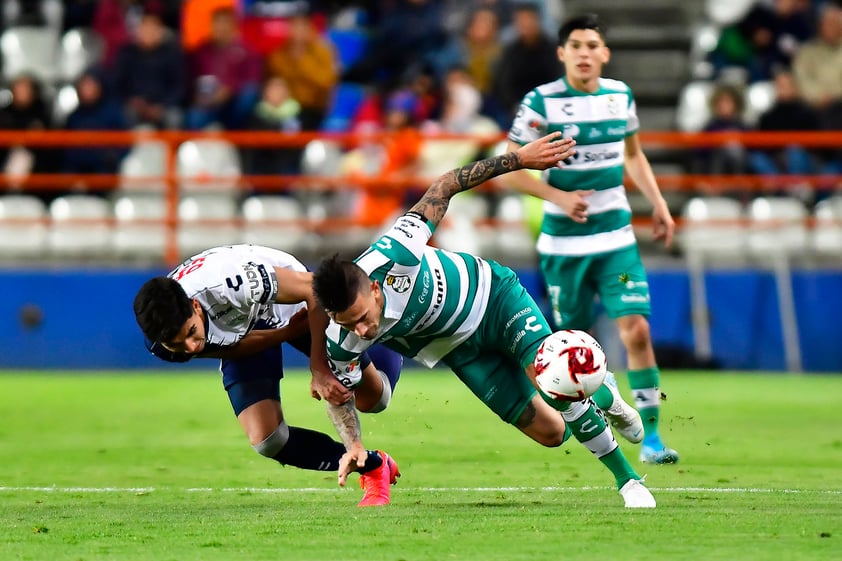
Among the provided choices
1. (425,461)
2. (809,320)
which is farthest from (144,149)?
(425,461)

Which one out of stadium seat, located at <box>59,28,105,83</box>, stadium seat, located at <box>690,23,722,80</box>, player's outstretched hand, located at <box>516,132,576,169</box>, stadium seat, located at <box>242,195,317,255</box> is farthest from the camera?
stadium seat, located at <box>690,23,722,80</box>

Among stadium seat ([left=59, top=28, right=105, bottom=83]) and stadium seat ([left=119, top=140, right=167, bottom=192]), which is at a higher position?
stadium seat ([left=59, top=28, right=105, bottom=83])

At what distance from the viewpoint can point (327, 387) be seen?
702 centimetres

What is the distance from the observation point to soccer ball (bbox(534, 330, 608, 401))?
686cm

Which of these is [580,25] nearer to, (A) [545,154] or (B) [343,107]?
(A) [545,154]

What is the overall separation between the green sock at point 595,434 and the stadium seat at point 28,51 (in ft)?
45.4

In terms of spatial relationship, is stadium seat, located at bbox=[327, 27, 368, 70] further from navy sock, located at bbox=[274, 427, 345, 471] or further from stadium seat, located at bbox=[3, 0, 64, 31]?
navy sock, located at bbox=[274, 427, 345, 471]

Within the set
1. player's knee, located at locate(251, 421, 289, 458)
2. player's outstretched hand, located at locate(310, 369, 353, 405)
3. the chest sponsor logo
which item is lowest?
player's knee, located at locate(251, 421, 289, 458)

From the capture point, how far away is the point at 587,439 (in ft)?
23.4

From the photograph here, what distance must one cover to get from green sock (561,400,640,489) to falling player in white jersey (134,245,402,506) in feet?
3.19

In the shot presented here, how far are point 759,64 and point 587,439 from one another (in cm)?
1301

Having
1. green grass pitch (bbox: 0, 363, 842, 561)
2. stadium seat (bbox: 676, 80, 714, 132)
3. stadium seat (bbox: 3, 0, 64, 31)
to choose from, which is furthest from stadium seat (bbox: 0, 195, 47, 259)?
stadium seat (bbox: 676, 80, 714, 132)

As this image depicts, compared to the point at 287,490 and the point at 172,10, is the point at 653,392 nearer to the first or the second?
the point at 287,490

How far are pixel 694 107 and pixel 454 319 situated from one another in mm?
12352
